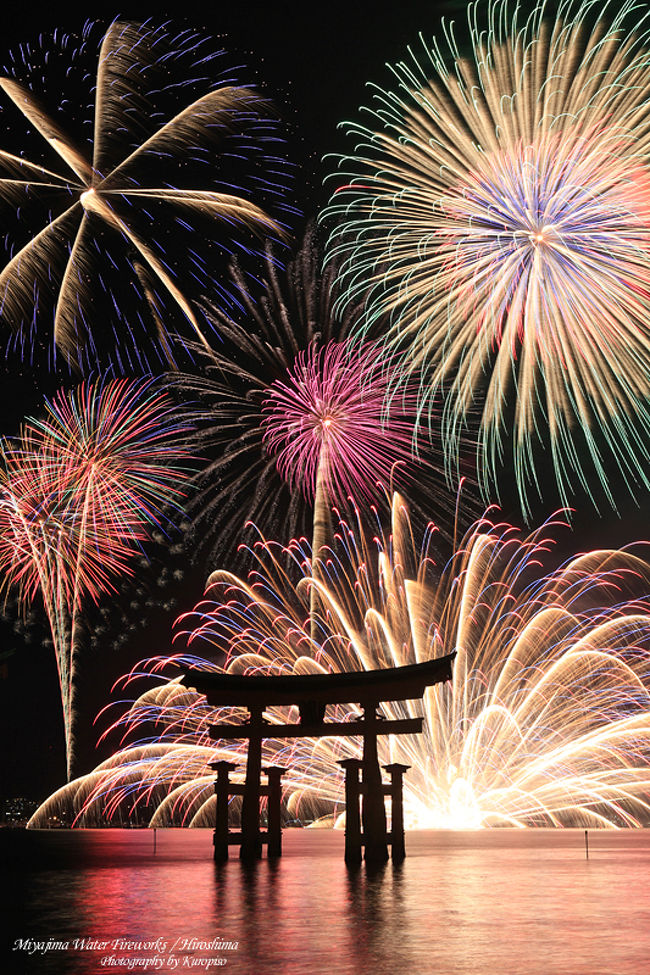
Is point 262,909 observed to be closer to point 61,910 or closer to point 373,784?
point 61,910

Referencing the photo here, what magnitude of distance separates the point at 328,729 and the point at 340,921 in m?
10.5

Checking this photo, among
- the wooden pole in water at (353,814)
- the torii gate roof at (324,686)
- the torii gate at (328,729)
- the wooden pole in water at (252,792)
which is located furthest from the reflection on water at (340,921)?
the torii gate roof at (324,686)

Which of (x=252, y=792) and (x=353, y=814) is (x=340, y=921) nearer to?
(x=353, y=814)

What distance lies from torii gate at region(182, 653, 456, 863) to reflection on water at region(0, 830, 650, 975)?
1877 mm

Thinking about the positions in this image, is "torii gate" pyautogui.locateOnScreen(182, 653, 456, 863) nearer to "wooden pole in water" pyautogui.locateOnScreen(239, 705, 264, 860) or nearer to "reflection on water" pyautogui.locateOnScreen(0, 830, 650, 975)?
"wooden pole in water" pyautogui.locateOnScreen(239, 705, 264, 860)

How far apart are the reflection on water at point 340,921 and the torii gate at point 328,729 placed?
188 cm

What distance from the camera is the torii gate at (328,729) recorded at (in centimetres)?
1947

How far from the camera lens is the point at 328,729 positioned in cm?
2044

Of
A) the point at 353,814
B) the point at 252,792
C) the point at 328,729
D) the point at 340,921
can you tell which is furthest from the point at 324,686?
the point at 340,921

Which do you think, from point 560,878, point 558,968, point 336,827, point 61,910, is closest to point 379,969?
point 558,968

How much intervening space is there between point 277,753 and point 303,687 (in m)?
22.9

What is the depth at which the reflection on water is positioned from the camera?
24.3ft

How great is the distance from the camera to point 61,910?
11484 millimetres

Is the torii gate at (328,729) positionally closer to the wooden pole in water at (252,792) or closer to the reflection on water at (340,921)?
the wooden pole in water at (252,792)
